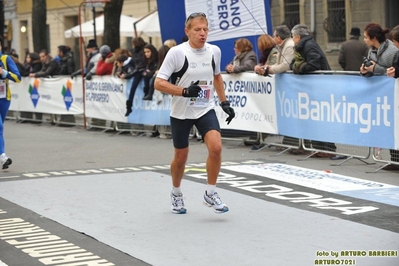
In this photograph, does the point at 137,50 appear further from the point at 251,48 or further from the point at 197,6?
the point at 251,48

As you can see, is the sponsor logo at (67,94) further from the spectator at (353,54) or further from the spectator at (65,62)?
the spectator at (353,54)

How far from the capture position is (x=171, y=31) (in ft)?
58.8

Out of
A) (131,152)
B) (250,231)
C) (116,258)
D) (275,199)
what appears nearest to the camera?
(116,258)

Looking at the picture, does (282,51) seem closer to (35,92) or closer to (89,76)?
(89,76)

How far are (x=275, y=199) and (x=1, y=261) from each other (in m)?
3.54

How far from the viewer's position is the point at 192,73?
8.62 meters

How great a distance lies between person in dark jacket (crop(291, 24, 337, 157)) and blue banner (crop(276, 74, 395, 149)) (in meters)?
0.15

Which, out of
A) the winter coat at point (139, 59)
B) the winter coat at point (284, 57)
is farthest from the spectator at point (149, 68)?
the winter coat at point (284, 57)

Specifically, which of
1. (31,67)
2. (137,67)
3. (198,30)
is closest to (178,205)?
(198,30)

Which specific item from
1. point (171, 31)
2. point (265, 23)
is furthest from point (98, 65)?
point (265, 23)

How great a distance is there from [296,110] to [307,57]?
0.80m

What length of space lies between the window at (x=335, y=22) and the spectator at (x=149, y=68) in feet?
33.1

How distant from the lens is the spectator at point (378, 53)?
1191cm

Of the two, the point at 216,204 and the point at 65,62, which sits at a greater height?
the point at 65,62
